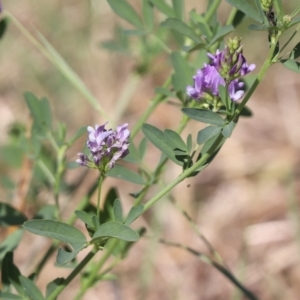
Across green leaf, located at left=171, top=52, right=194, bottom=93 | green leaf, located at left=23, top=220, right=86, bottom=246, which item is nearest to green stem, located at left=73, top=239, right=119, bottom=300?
green leaf, located at left=23, top=220, right=86, bottom=246

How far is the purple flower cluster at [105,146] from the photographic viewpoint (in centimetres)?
91

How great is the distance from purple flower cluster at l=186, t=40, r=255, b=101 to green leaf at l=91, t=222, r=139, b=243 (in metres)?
0.23

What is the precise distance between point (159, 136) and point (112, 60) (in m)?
2.02

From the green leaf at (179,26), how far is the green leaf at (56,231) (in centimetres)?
37

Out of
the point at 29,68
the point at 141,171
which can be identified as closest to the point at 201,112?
the point at 141,171

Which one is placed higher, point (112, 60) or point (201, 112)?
point (201, 112)

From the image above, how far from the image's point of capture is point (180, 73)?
1.20m

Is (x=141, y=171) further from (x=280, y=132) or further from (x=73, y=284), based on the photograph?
(x=280, y=132)

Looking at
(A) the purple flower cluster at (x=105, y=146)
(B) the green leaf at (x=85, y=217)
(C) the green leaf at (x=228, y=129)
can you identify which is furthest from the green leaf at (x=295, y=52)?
Answer: (B) the green leaf at (x=85, y=217)

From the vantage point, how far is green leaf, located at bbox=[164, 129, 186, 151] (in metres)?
0.98

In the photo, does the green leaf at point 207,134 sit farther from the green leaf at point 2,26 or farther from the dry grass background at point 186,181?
the dry grass background at point 186,181

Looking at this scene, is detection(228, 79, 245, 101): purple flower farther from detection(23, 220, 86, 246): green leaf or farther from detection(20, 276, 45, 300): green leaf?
detection(20, 276, 45, 300): green leaf

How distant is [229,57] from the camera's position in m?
0.91

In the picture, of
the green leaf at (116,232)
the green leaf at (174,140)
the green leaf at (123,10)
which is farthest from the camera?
the green leaf at (123,10)
